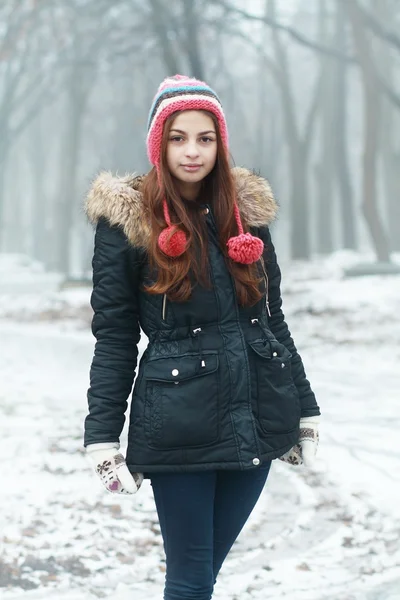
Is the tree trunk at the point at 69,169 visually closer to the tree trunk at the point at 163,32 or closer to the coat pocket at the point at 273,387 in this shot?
the tree trunk at the point at 163,32

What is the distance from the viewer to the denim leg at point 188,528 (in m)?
2.71

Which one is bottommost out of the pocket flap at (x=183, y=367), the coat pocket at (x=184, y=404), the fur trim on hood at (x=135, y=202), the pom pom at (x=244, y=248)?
the coat pocket at (x=184, y=404)

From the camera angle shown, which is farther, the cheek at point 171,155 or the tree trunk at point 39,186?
the tree trunk at point 39,186

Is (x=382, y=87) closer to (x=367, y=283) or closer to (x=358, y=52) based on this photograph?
(x=358, y=52)

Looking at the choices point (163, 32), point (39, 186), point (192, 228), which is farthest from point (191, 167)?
point (39, 186)

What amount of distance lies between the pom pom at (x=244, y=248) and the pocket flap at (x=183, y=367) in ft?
0.98

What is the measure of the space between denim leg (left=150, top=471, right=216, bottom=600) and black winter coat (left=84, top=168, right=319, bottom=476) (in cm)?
7

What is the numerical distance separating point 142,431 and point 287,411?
1.51 feet

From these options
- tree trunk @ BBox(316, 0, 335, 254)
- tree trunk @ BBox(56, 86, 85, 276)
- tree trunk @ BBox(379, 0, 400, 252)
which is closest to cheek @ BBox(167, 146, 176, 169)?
tree trunk @ BBox(379, 0, 400, 252)

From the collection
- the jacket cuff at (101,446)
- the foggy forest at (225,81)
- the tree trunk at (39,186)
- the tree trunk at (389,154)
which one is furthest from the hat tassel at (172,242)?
the tree trunk at (39,186)

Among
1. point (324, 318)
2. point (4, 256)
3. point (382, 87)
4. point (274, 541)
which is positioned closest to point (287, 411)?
point (274, 541)

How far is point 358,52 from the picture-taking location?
18766mm

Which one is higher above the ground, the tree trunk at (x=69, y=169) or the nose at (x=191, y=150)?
the tree trunk at (x=69, y=169)

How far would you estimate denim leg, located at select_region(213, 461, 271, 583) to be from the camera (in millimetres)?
2834
